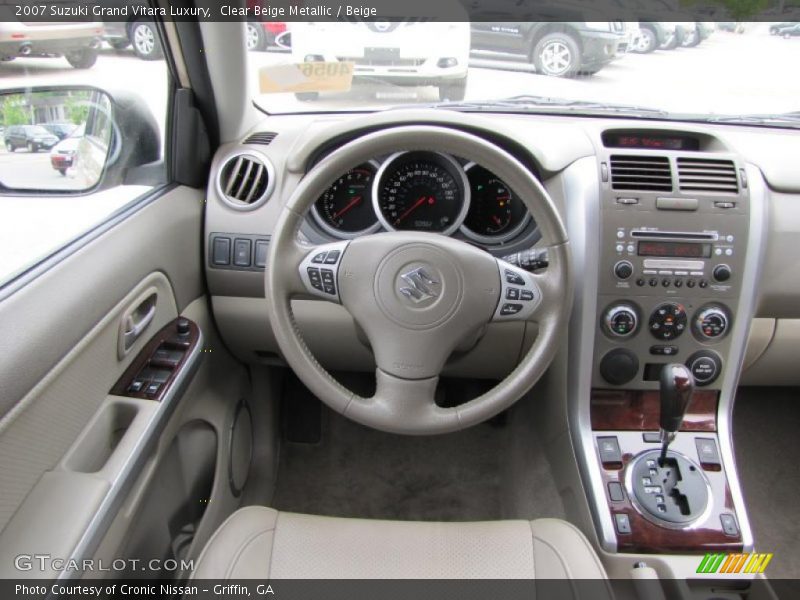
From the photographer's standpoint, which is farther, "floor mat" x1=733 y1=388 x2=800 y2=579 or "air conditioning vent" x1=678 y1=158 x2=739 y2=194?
"floor mat" x1=733 y1=388 x2=800 y2=579

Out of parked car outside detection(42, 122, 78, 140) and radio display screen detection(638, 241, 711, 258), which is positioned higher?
parked car outside detection(42, 122, 78, 140)

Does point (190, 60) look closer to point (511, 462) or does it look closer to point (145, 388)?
point (145, 388)

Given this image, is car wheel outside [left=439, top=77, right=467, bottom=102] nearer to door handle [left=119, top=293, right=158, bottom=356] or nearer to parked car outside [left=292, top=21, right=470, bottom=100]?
parked car outside [left=292, top=21, right=470, bottom=100]

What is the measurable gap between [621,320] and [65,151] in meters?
1.45

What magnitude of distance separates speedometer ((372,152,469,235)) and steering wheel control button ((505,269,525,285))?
344 millimetres

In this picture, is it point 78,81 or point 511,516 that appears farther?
point 511,516

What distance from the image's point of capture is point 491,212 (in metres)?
1.70

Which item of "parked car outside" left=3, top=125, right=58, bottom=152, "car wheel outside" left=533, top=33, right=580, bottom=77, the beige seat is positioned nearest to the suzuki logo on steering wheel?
the beige seat

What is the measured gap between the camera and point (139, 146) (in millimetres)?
1749

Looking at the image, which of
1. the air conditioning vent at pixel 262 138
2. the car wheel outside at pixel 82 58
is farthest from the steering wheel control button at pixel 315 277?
the car wheel outside at pixel 82 58

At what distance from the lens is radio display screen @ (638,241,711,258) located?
1.62 m

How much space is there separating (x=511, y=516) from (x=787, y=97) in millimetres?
1585

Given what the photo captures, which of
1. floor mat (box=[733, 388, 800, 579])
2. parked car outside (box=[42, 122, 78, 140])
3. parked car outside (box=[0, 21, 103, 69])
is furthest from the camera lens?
floor mat (box=[733, 388, 800, 579])

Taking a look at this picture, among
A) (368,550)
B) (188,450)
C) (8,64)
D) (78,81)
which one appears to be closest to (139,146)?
(78,81)
